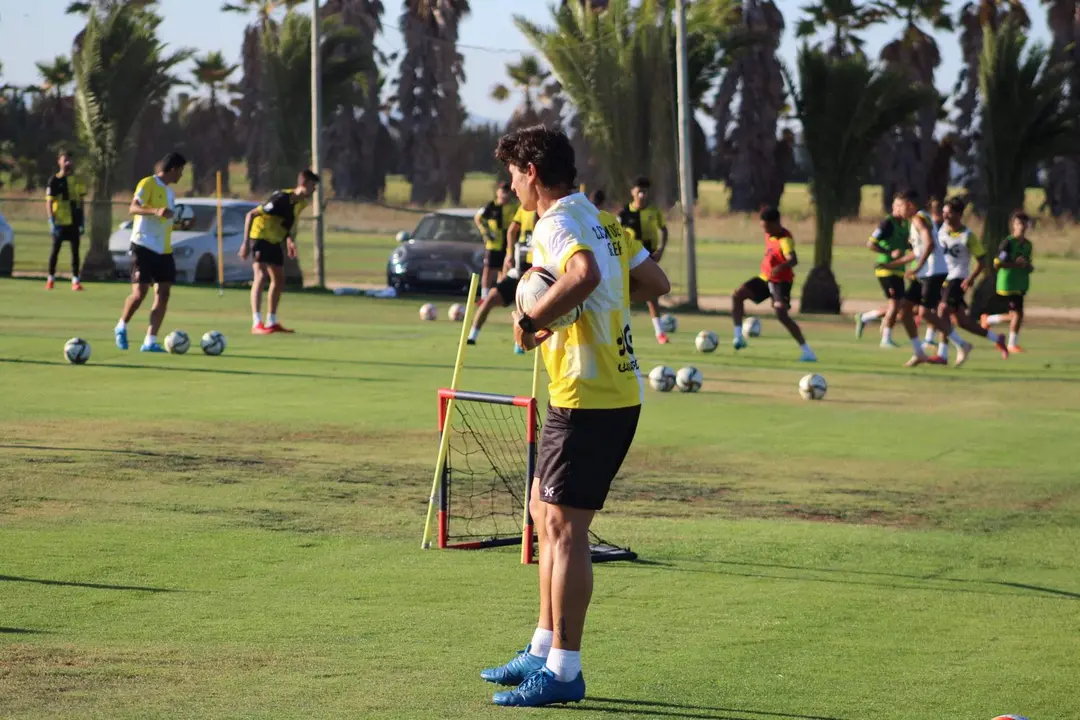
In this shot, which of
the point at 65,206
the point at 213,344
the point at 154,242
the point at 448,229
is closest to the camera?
the point at 154,242

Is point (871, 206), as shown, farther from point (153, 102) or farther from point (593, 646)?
point (593, 646)

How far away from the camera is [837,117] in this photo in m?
32.5

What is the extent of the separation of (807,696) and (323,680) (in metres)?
1.81

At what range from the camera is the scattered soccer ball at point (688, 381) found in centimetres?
1725

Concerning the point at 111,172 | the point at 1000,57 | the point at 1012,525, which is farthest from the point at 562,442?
the point at 111,172

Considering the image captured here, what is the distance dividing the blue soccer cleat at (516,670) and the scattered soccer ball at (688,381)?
10964mm

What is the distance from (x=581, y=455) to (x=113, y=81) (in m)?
30.2

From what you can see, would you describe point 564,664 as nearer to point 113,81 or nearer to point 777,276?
point 777,276

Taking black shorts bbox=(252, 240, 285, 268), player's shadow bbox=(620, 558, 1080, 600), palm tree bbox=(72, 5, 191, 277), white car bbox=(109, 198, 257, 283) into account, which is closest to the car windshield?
white car bbox=(109, 198, 257, 283)

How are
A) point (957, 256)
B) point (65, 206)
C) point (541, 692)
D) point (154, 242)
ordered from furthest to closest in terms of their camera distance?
point (65, 206) < point (957, 256) < point (154, 242) < point (541, 692)

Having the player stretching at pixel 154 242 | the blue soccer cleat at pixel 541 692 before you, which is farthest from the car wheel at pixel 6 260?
the blue soccer cleat at pixel 541 692

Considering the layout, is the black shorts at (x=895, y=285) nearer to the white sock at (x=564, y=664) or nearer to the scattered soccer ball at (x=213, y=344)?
the scattered soccer ball at (x=213, y=344)

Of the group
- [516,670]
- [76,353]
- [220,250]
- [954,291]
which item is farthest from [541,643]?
[220,250]

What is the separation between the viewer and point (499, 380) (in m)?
17.6
